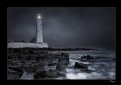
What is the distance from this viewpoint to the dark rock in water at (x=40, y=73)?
117 inches

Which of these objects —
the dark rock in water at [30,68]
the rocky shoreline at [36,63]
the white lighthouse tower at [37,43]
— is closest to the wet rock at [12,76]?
the rocky shoreline at [36,63]

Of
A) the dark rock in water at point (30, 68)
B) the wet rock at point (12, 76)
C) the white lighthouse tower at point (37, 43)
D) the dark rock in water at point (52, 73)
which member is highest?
the white lighthouse tower at point (37, 43)

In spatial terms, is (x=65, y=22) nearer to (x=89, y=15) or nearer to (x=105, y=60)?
(x=89, y=15)

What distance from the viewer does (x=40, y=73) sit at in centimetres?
302

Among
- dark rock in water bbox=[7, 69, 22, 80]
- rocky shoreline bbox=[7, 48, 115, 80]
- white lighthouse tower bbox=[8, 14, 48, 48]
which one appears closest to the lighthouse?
white lighthouse tower bbox=[8, 14, 48, 48]

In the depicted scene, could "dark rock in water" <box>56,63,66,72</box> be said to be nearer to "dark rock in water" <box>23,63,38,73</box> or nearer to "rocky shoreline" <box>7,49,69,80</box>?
"rocky shoreline" <box>7,49,69,80</box>

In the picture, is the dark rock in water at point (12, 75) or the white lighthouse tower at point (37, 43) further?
the white lighthouse tower at point (37, 43)

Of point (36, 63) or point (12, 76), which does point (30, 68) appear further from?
point (12, 76)

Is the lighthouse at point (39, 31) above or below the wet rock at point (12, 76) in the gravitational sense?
above

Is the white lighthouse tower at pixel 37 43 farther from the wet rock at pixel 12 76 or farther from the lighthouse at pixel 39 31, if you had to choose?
the wet rock at pixel 12 76

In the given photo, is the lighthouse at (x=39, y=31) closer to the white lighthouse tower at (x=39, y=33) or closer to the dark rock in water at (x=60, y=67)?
the white lighthouse tower at (x=39, y=33)

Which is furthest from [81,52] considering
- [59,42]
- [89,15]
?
[89,15]
